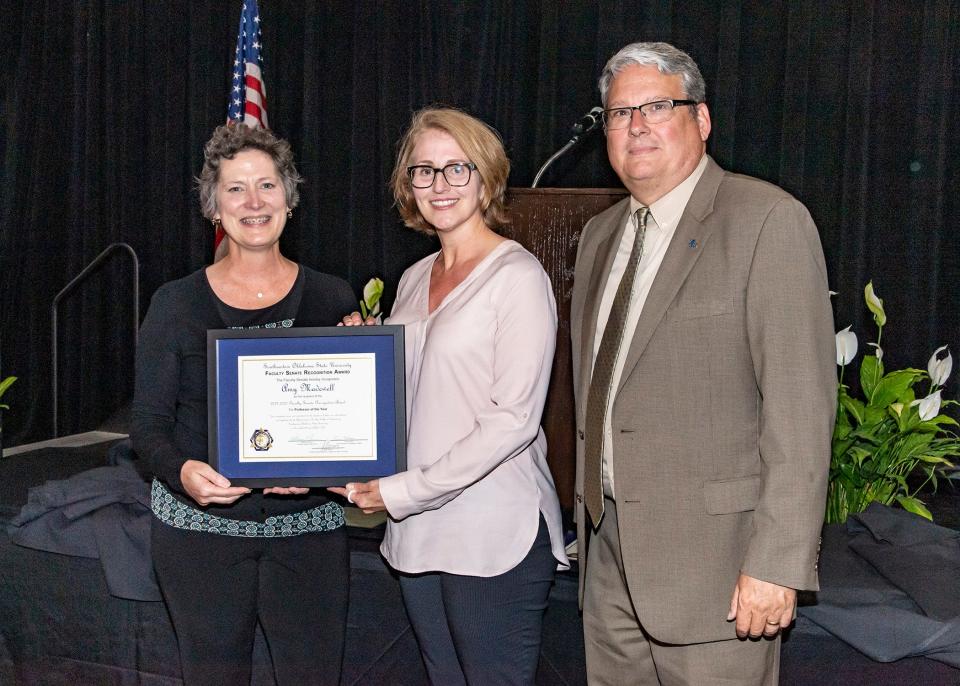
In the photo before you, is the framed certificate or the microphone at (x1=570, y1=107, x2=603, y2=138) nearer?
the framed certificate

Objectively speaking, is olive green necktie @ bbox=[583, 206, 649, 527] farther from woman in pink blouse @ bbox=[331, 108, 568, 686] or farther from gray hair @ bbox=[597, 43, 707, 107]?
gray hair @ bbox=[597, 43, 707, 107]

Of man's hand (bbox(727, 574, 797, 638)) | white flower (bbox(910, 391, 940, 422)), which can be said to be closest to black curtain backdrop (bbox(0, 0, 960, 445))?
white flower (bbox(910, 391, 940, 422))

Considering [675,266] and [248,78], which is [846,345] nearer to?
[675,266]

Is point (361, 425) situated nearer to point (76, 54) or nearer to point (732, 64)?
point (732, 64)

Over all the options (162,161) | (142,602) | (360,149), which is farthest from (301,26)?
(142,602)

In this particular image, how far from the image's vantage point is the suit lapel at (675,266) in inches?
64.3

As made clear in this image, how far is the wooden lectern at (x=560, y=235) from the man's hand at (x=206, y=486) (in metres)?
1.10

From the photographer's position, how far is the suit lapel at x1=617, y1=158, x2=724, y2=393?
163 centimetres

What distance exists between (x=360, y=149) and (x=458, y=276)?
4.31m

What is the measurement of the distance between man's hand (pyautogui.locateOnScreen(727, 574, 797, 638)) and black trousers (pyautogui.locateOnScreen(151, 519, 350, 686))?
2.66 feet

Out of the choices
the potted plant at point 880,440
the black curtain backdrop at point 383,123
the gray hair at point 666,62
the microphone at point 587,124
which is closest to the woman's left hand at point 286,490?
the gray hair at point 666,62

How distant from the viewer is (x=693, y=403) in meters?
1.63

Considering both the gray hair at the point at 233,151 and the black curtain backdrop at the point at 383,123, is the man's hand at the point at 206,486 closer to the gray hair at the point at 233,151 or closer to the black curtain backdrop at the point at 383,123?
the gray hair at the point at 233,151

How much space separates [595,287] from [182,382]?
0.85 meters
